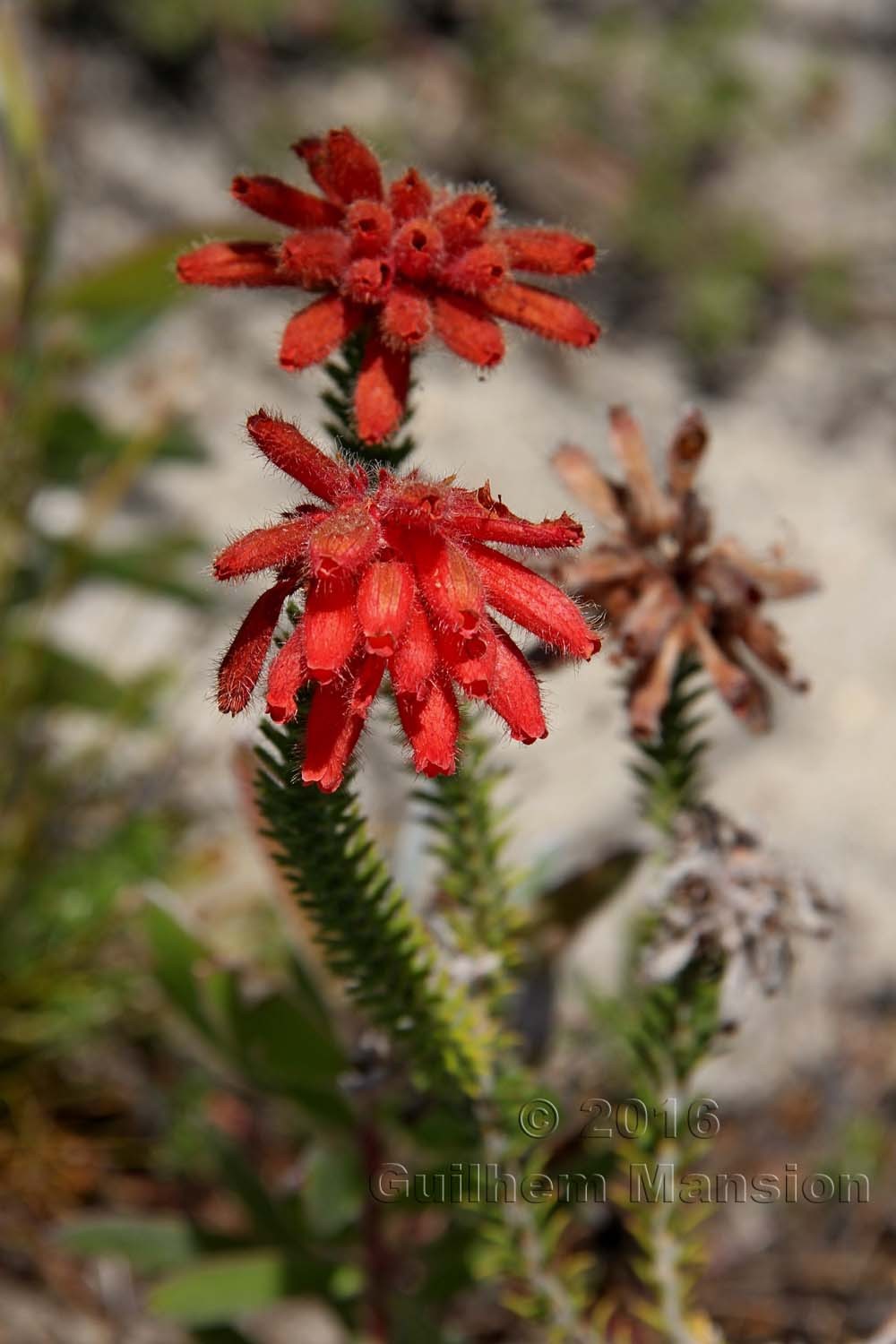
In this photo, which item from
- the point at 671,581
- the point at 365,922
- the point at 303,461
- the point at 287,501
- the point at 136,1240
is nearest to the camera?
the point at 303,461

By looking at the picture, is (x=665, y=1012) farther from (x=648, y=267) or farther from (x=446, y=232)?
(x=648, y=267)

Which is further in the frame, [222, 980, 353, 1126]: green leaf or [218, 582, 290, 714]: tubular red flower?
[222, 980, 353, 1126]: green leaf

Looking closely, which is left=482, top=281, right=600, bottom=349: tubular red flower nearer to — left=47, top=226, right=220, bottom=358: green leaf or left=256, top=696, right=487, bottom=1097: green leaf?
left=256, top=696, right=487, bottom=1097: green leaf

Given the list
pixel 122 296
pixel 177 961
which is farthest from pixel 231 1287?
pixel 122 296

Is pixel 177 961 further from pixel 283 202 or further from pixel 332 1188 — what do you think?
pixel 283 202

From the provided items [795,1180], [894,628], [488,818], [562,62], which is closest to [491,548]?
[488,818]

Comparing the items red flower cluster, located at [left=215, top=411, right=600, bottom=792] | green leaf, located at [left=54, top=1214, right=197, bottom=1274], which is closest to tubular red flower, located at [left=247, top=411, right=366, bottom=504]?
red flower cluster, located at [left=215, top=411, right=600, bottom=792]
